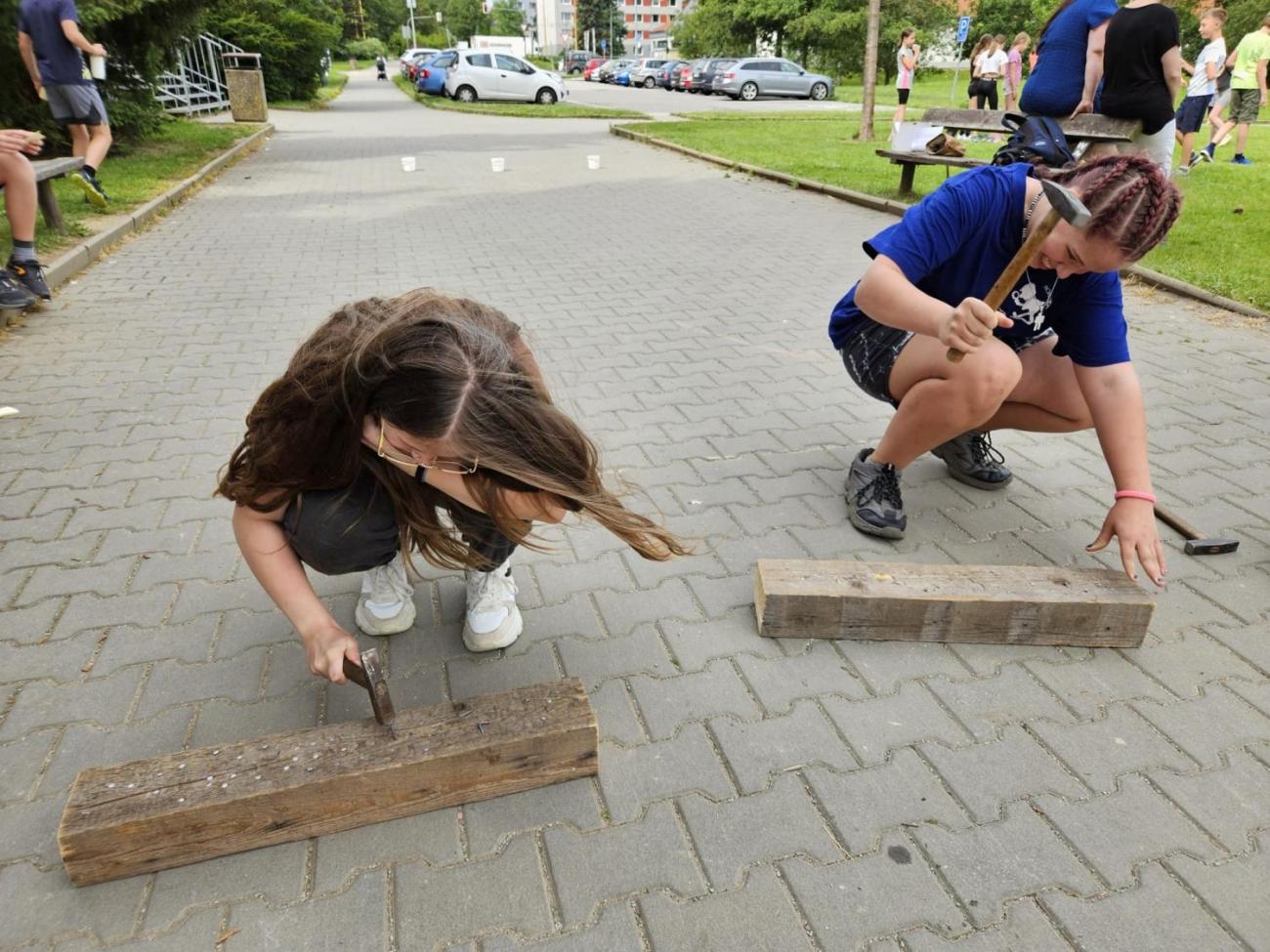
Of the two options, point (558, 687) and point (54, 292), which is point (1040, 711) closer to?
point (558, 687)

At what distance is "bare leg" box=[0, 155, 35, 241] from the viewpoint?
4.72 m

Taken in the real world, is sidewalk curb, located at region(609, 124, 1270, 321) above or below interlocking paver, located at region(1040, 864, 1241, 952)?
above

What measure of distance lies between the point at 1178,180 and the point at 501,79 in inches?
744

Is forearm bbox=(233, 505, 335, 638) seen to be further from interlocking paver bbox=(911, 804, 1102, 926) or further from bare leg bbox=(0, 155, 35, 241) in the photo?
bare leg bbox=(0, 155, 35, 241)

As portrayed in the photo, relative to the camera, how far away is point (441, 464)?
4.94ft

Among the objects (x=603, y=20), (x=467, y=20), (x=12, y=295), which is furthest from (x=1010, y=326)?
(x=467, y=20)

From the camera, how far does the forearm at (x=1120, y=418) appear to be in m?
2.28

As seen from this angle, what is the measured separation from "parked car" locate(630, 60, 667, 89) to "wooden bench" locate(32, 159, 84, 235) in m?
33.3

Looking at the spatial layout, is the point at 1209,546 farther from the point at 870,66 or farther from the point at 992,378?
the point at 870,66

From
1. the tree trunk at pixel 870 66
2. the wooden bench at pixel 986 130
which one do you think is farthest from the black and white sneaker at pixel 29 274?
the tree trunk at pixel 870 66

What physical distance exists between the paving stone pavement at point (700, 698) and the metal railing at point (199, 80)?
15.5m

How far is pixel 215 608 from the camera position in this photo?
2369 millimetres

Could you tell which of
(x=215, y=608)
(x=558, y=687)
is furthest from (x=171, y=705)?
(x=558, y=687)

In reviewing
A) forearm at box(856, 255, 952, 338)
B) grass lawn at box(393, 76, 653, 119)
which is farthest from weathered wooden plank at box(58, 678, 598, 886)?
grass lawn at box(393, 76, 653, 119)
